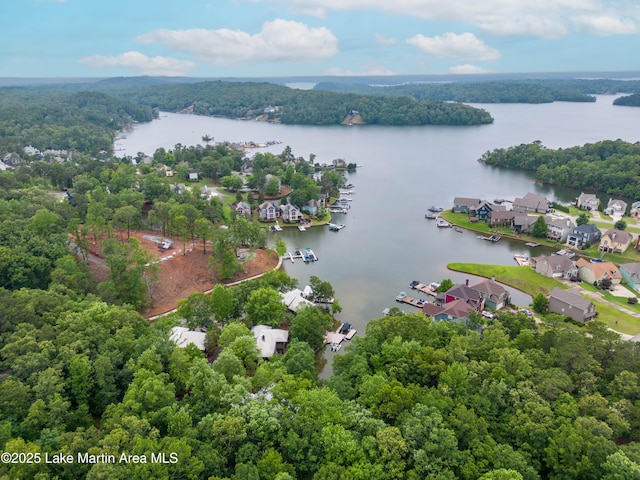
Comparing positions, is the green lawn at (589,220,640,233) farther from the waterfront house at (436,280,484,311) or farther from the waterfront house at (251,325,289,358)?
the waterfront house at (251,325,289,358)

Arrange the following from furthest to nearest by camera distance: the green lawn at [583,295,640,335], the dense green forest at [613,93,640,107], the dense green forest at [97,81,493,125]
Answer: the dense green forest at [613,93,640,107]
the dense green forest at [97,81,493,125]
the green lawn at [583,295,640,335]

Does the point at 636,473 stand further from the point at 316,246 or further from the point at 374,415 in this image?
the point at 316,246

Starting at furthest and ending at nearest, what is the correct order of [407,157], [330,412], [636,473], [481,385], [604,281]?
[407,157] → [604,281] → [481,385] → [330,412] → [636,473]

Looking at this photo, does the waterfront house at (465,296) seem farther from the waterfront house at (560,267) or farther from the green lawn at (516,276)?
the waterfront house at (560,267)

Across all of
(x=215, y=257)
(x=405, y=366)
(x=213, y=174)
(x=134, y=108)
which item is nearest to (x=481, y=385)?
(x=405, y=366)

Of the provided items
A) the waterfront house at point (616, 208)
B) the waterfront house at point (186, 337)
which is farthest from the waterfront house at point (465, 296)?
the waterfront house at point (616, 208)

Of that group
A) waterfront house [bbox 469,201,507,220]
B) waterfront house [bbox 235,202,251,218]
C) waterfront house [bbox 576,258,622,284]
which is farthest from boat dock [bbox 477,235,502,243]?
waterfront house [bbox 235,202,251,218]

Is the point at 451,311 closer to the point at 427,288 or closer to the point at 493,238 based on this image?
the point at 427,288
